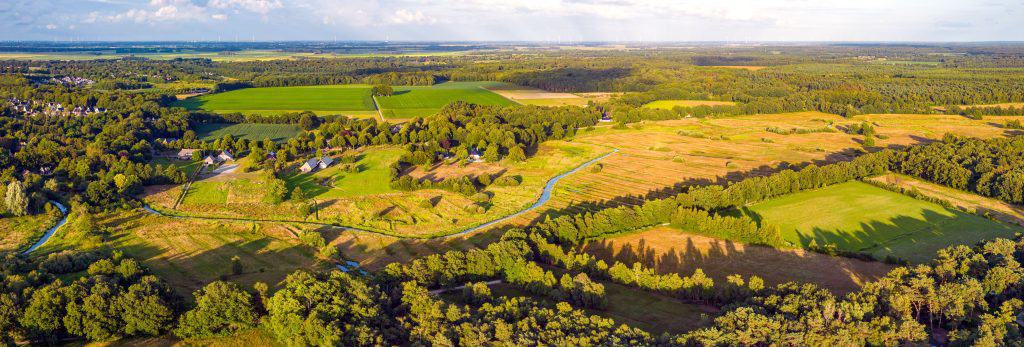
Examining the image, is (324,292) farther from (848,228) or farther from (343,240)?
(848,228)

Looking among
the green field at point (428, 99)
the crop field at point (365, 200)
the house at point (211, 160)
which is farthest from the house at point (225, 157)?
the green field at point (428, 99)

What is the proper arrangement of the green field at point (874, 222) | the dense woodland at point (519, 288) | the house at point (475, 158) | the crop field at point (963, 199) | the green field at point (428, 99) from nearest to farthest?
the dense woodland at point (519, 288), the green field at point (874, 222), the crop field at point (963, 199), the house at point (475, 158), the green field at point (428, 99)

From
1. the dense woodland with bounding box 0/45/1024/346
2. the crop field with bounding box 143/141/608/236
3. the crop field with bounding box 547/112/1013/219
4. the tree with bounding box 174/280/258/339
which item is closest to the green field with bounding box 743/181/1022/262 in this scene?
the dense woodland with bounding box 0/45/1024/346

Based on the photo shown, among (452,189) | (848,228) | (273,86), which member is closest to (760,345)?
(848,228)

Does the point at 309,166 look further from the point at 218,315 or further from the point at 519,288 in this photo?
the point at 519,288

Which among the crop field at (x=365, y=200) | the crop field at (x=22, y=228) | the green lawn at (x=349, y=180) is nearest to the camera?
the crop field at (x=22, y=228)

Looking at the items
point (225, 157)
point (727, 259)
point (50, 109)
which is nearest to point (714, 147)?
point (727, 259)

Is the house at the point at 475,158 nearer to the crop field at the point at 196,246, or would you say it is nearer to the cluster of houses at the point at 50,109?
the crop field at the point at 196,246
